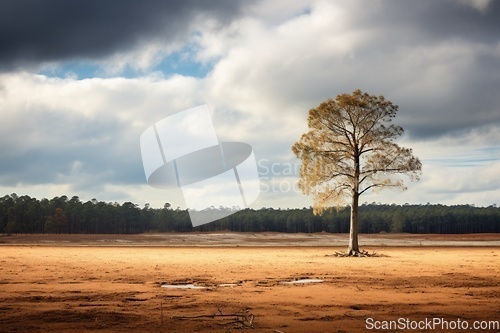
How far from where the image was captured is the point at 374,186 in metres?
42.0

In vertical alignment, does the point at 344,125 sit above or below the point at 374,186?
above

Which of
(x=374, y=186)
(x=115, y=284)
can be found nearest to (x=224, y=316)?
(x=115, y=284)

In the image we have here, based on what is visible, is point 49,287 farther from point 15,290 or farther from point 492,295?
point 492,295

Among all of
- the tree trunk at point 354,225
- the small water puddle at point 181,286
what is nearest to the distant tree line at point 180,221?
the tree trunk at point 354,225

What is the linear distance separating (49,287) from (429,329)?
537 inches

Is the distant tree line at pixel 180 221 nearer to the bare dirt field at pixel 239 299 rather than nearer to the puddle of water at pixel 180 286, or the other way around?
the bare dirt field at pixel 239 299

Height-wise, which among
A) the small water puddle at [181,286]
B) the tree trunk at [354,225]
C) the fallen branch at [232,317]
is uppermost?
the tree trunk at [354,225]

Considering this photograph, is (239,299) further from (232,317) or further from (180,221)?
(180,221)

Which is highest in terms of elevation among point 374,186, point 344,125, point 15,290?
point 344,125

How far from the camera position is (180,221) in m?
172

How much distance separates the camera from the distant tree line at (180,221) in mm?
139125

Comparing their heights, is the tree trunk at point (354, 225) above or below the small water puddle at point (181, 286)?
above

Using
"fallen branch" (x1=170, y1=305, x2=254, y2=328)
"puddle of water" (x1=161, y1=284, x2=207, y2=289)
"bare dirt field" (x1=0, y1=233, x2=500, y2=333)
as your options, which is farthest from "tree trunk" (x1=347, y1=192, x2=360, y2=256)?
"fallen branch" (x1=170, y1=305, x2=254, y2=328)

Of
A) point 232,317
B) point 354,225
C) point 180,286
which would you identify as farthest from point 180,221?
point 232,317
